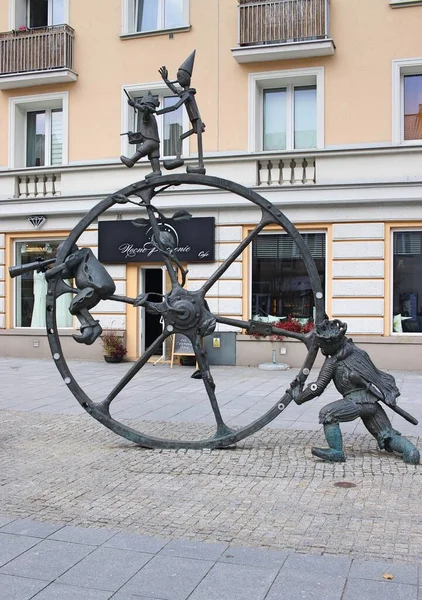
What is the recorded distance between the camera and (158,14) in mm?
17672

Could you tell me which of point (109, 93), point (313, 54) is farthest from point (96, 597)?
point (109, 93)

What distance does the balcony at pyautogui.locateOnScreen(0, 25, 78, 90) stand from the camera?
17812 millimetres

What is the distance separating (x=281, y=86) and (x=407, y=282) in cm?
561

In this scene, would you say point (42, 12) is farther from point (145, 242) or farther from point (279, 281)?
point (279, 281)

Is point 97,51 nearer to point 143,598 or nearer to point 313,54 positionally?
point 313,54

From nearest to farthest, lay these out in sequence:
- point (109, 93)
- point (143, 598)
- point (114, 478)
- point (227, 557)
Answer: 1. point (143, 598)
2. point (227, 557)
3. point (114, 478)
4. point (109, 93)

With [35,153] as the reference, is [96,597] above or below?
below

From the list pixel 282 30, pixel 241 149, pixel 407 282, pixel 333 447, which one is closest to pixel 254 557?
pixel 333 447

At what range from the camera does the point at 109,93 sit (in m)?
17.8

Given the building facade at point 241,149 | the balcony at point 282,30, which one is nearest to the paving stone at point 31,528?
the building facade at point 241,149

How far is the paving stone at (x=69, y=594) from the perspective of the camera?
402cm

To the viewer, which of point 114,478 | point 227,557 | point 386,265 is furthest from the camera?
point 386,265

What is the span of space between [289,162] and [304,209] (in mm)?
1216

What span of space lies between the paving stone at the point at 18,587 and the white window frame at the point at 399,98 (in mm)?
13359
